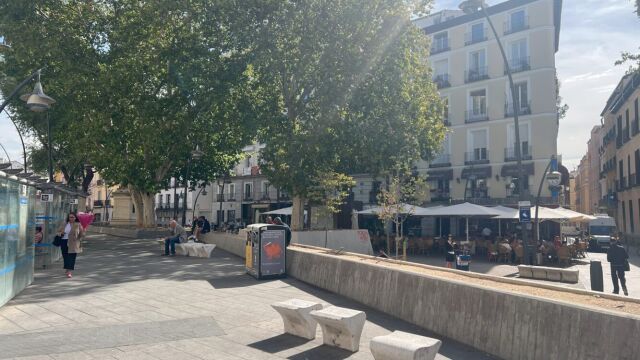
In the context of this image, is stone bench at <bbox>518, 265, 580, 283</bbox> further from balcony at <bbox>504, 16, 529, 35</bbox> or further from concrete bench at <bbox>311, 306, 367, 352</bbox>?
balcony at <bbox>504, 16, 529, 35</bbox>

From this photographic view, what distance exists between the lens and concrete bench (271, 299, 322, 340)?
7219 mm

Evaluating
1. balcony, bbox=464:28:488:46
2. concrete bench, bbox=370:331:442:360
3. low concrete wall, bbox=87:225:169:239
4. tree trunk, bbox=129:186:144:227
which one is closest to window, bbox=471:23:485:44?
balcony, bbox=464:28:488:46

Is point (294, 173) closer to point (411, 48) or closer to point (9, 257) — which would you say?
point (411, 48)

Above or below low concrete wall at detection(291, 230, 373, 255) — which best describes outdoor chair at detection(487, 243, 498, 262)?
below

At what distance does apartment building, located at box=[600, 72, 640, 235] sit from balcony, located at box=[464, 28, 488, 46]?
34.3 feet

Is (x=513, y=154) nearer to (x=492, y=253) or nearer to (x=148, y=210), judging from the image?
(x=492, y=253)

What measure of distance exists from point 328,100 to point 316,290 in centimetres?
1237

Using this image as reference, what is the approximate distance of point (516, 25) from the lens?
36.5 meters

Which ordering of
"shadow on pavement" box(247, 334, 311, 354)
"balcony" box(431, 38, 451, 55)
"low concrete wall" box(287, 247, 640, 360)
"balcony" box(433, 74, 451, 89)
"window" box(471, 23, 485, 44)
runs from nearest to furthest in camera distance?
"low concrete wall" box(287, 247, 640, 360) < "shadow on pavement" box(247, 334, 311, 354) < "window" box(471, 23, 485, 44) < "balcony" box(433, 74, 451, 89) < "balcony" box(431, 38, 451, 55)

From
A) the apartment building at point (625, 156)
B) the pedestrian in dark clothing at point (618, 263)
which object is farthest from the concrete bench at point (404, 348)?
the apartment building at point (625, 156)

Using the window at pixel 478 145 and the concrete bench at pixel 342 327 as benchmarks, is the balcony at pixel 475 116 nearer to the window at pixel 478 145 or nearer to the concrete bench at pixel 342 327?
the window at pixel 478 145

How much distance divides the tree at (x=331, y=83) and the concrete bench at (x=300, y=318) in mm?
14045

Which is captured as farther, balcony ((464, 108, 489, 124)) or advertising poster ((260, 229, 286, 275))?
balcony ((464, 108, 489, 124))

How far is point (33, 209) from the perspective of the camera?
37.8 ft
